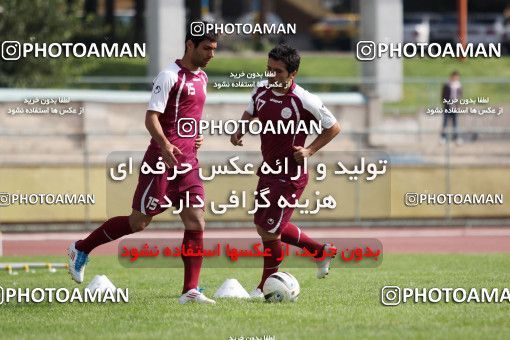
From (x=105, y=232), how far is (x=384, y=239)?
9914mm

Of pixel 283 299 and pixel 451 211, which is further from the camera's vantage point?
pixel 451 211

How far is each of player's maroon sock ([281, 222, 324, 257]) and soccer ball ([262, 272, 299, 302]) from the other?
0.76 meters

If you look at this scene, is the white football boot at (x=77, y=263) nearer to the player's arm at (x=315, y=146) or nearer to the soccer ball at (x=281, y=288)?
the soccer ball at (x=281, y=288)

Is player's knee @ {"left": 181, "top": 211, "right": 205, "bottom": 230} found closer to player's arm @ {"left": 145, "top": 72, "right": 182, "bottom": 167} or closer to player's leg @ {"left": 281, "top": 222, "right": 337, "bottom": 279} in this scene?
player's arm @ {"left": 145, "top": 72, "right": 182, "bottom": 167}

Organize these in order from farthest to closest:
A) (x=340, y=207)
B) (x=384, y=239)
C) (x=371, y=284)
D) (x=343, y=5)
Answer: (x=343, y=5), (x=340, y=207), (x=384, y=239), (x=371, y=284)

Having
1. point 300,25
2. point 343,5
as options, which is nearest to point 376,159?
point 300,25

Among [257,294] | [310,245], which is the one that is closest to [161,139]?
[257,294]

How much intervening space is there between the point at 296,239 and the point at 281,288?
35.5 inches

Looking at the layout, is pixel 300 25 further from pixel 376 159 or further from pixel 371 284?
pixel 371 284

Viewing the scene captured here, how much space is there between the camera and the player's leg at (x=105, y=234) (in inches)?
451

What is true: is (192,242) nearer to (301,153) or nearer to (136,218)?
(136,218)

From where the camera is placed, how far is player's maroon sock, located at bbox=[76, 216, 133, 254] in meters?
11.6

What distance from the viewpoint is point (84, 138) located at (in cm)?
2222

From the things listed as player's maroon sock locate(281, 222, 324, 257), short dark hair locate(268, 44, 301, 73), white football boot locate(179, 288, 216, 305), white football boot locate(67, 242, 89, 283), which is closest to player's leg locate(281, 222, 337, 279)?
player's maroon sock locate(281, 222, 324, 257)
